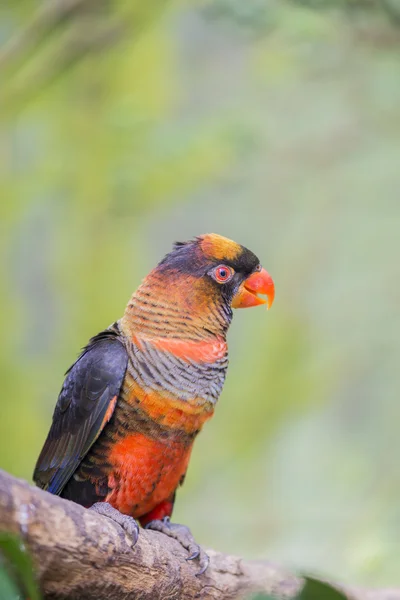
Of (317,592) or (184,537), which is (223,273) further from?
(317,592)

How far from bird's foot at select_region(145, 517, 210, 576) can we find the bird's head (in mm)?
1007

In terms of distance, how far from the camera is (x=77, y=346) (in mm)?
5871

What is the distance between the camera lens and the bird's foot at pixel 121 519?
2.59 meters

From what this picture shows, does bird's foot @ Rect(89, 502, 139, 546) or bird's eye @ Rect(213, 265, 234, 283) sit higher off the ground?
bird's eye @ Rect(213, 265, 234, 283)

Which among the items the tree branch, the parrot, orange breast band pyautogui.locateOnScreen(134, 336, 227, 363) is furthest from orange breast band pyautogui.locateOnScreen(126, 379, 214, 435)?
the tree branch

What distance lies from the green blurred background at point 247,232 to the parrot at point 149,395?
1.71 meters

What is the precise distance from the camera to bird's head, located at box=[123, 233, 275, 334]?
343 cm

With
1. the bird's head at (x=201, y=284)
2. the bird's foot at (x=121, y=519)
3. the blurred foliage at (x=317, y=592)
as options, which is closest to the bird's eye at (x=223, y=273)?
the bird's head at (x=201, y=284)

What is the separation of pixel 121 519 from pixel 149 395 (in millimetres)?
588

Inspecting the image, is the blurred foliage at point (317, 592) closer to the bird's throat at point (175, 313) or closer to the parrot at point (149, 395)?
the parrot at point (149, 395)

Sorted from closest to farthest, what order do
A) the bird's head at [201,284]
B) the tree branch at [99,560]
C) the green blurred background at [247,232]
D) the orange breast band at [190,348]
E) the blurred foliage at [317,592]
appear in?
1. the blurred foliage at [317,592]
2. the tree branch at [99,560]
3. the orange breast band at [190,348]
4. the bird's head at [201,284]
5. the green blurred background at [247,232]

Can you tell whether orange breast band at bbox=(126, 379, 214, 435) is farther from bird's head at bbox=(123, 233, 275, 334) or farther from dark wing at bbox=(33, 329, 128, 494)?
bird's head at bbox=(123, 233, 275, 334)

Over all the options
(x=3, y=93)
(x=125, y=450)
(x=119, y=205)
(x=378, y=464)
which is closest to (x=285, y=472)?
(x=378, y=464)

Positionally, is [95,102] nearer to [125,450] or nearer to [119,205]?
[119,205]
